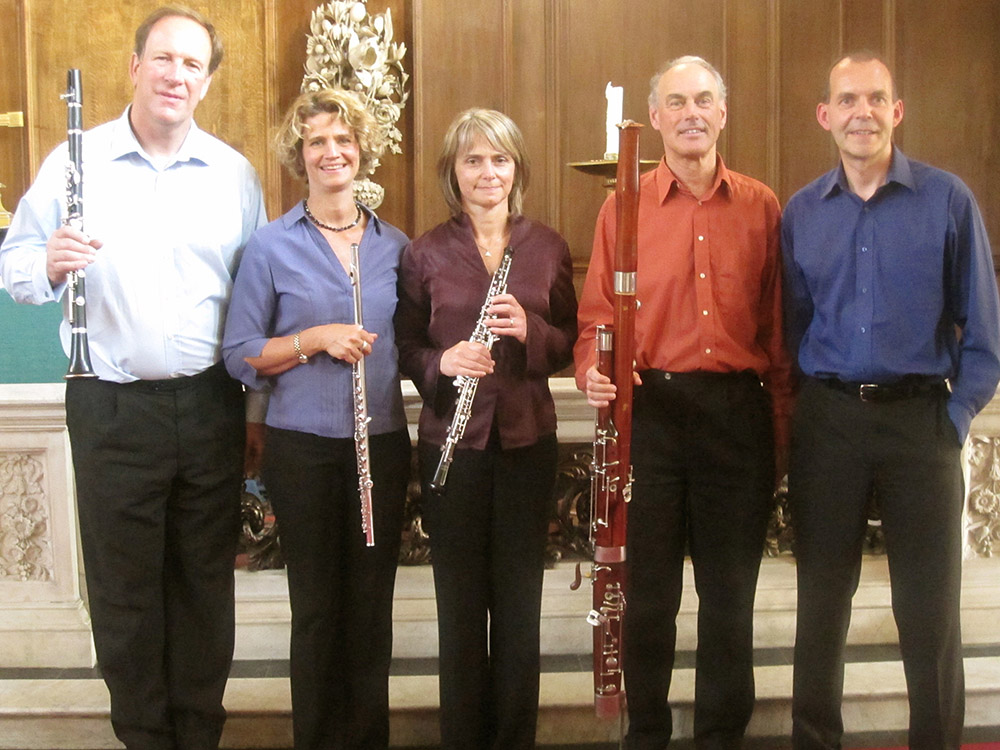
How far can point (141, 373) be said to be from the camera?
7.62 ft

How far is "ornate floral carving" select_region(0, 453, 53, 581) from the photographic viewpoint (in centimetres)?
303

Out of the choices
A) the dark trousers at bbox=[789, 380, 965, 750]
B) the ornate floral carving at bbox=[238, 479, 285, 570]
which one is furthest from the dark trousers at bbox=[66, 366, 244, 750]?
the dark trousers at bbox=[789, 380, 965, 750]

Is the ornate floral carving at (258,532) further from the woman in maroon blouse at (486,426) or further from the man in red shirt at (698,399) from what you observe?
the man in red shirt at (698,399)

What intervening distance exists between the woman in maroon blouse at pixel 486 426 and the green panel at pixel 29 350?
1.36 meters

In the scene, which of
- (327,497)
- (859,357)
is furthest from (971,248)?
(327,497)

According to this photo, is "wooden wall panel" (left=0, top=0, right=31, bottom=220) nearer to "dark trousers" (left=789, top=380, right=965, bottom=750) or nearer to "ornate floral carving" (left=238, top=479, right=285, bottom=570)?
"ornate floral carving" (left=238, top=479, right=285, bottom=570)

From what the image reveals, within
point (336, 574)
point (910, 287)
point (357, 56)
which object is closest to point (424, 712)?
A: point (336, 574)

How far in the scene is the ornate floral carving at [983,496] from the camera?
124 inches

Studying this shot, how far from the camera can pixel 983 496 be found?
3.18m

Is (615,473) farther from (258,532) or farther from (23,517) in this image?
(23,517)

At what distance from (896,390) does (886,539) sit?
346 millimetres

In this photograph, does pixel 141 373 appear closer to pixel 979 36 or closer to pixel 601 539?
pixel 601 539

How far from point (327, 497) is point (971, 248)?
153 centimetres

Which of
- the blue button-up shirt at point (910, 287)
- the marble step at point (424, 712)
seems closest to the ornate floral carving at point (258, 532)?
the marble step at point (424, 712)
